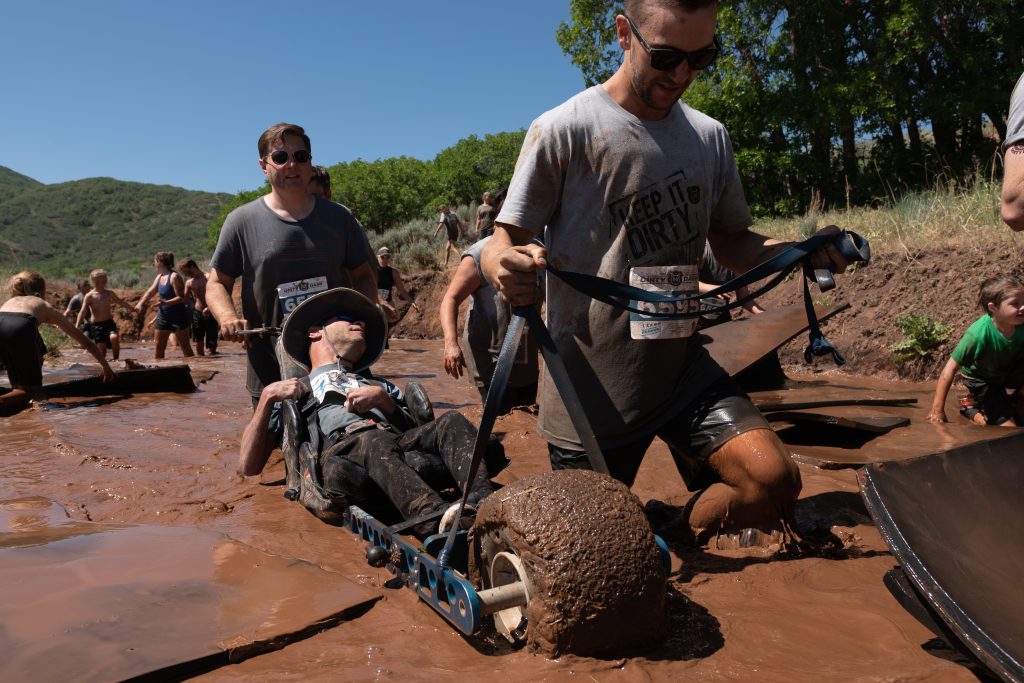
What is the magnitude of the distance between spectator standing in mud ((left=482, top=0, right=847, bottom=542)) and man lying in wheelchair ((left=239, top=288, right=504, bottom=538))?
79cm

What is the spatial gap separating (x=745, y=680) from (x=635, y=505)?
1.81 ft

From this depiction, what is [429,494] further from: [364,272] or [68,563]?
[364,272]

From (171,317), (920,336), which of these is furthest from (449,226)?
(920,336)

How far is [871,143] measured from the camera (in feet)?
60.6

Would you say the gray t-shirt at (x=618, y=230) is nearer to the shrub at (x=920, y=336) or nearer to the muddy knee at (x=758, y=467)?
the muddy knee at (x=758, y=467)

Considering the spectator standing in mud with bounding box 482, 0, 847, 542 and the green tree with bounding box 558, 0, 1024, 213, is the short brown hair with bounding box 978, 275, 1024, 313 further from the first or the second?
the green tree with bounding box 558, 0, 1024, 213

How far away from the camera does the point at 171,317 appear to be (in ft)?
42.3

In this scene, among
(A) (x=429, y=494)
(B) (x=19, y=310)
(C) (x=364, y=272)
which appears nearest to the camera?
(A) (x=429, y=494)

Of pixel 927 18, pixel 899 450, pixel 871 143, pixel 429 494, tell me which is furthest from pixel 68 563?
pixel 871 143

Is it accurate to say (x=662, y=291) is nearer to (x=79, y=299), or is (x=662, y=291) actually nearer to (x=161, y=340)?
(x=161, y=340)

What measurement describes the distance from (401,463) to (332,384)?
0.89 meters

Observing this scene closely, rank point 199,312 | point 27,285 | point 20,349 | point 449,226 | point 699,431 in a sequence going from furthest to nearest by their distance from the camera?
1. point 449,226
2. point 199,312
3. point 27,285
4. point 20,349
5. point 699,431

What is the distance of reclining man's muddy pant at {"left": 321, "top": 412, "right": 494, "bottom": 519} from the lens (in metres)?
3.38

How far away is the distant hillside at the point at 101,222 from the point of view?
79.4 metres
